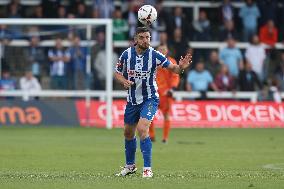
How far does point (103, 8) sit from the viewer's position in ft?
102

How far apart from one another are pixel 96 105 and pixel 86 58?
1.53 meters

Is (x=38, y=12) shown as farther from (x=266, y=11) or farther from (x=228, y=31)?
(x=266, y=11)

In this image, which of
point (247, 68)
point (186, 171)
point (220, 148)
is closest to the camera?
point (186, 171)

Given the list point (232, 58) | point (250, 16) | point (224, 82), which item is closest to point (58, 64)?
point (224, 82)

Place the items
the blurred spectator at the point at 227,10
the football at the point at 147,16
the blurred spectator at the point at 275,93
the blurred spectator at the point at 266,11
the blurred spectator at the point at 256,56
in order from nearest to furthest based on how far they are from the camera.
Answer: the football at the point at 147,16 < the blurred spectator at the point at 275,93 < the blurred spectator at the point at 256,56 < the blurred spectator at the point at 227,10 < the blurred spectator at the point at 266,11

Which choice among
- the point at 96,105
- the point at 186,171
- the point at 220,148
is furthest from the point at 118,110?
the point at 186,171

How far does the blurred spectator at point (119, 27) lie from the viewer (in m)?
30.4

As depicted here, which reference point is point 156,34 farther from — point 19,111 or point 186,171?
point 186,171

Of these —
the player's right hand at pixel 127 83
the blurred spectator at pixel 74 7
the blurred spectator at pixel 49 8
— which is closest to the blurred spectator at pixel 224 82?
the blurred spectator at pixel 74 7

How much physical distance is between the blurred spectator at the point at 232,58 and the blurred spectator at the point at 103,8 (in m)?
4.01

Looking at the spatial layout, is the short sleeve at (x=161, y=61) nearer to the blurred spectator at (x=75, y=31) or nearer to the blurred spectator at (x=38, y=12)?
the blurred spectator at (x=75, y=31)

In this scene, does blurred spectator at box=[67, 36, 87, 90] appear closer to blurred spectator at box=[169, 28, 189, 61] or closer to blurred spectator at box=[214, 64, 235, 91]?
blurred spectator at box=[169, 28, 189, 61]

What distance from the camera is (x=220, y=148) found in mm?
20953

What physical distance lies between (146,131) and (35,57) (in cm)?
1469
